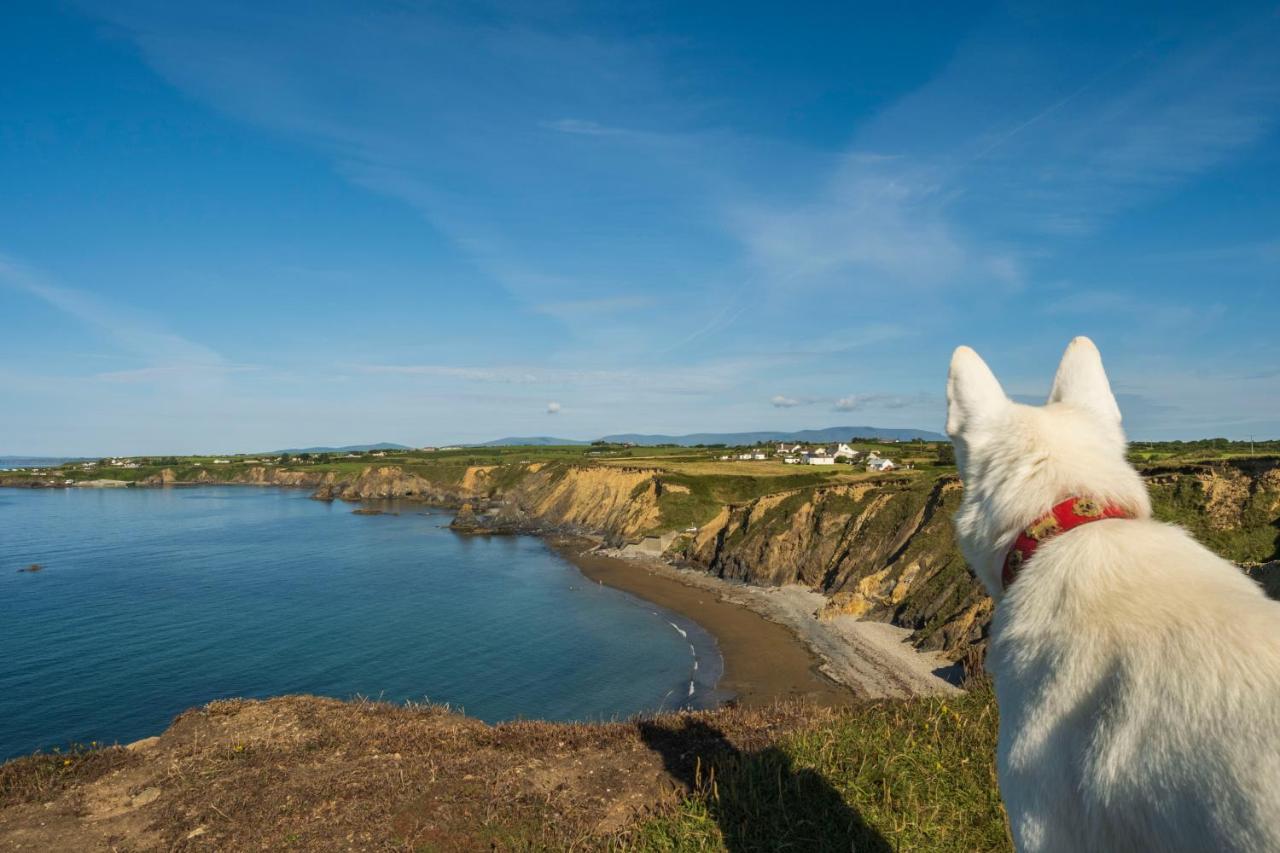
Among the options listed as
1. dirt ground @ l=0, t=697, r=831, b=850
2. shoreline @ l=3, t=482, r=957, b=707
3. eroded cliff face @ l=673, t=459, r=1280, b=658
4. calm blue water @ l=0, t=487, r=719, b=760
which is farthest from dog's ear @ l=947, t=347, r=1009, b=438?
calm blue water @ l=0, t=487, r=719, b=760

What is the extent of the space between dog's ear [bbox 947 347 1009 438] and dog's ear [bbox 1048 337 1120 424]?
1.29ft

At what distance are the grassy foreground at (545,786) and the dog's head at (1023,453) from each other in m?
4.61

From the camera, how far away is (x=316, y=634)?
48375mm

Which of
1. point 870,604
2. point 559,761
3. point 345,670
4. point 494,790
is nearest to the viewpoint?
point 494,790

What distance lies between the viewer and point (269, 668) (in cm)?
4144

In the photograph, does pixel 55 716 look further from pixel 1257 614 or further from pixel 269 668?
pixel 1257 614

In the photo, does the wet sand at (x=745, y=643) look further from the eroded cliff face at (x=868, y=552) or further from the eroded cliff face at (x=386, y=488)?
the eroded cliff face at (x=386, y=488)

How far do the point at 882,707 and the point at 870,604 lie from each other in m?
38.8

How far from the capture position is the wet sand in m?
34.8

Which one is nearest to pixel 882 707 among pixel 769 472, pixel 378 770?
pixel 378 770

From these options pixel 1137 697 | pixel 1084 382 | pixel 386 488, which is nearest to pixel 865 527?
Answer: pixel 1084 382

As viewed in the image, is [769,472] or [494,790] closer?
[494,790]

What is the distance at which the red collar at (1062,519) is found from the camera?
2.65 m

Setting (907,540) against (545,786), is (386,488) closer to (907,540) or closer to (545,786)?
(907,540)
